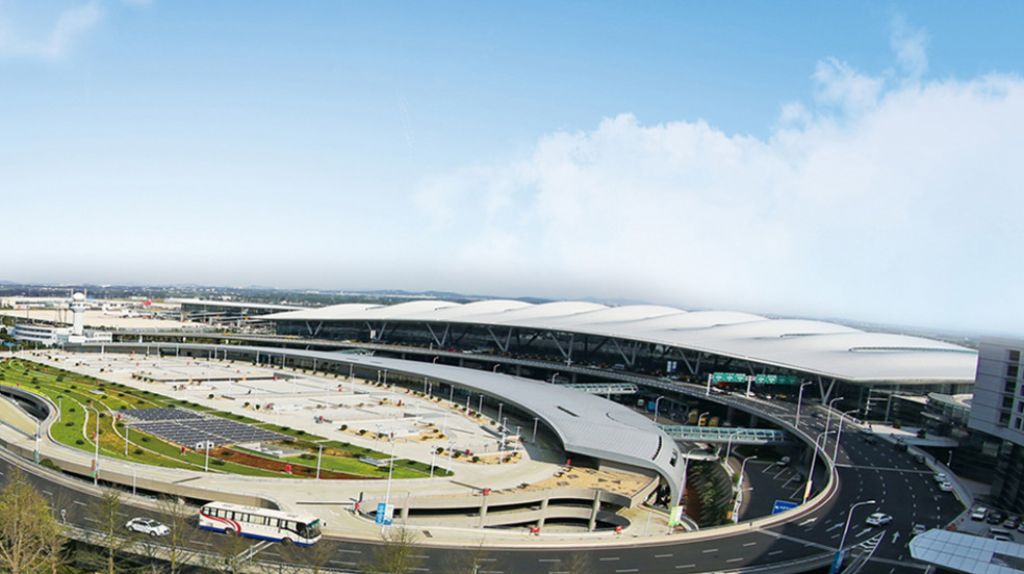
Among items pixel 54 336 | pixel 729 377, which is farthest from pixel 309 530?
pixel 54 336

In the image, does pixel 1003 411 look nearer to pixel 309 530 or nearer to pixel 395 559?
pixel 395 559

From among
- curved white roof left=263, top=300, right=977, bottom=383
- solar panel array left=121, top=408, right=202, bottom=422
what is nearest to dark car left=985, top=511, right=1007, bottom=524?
curved white roof left=263, top=300, right=977, bottom=383

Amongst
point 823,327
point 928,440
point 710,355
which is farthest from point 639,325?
point 928,440

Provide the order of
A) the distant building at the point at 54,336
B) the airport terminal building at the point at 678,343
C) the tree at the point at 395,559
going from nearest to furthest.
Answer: the tree at the point at 395,559 → the airport terminal building at the point at 678,343 → the distant building at the point at 54,336

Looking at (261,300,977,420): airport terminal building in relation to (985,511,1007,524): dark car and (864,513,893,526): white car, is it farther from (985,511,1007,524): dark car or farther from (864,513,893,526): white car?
(864,513,893,526): white car

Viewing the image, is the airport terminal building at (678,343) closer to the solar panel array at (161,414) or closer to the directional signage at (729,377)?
Answer: the directional signage at (729,377)

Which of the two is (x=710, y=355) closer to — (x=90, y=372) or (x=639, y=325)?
(x=639, y=325)

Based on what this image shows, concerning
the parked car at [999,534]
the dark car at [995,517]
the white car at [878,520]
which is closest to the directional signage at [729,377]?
the dark car at [995,517]
